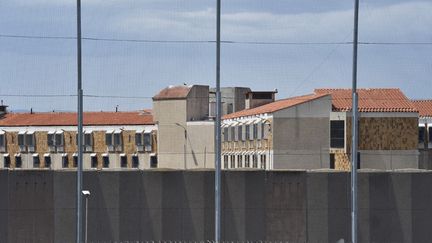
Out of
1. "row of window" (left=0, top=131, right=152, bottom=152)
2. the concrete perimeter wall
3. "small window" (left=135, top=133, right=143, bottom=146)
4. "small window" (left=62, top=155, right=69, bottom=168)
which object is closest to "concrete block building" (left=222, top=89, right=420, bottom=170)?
"row of window" (left=0, top=131, right=152, bottom=152)

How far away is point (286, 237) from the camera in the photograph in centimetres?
4609

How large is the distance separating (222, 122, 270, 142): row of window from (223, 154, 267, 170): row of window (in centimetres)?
133

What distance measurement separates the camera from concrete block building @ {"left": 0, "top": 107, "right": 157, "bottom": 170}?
116 m

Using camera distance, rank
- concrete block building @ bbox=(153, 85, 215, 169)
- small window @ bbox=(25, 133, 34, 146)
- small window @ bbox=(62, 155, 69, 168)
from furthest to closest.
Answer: small window @ bbox=(25, 133, 34, 146) < small window @ bbox=(62, 155, 69, 168) < concrete block building @ bbox=(153, 85, 215, 169)

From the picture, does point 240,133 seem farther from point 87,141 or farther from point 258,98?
point 87,141

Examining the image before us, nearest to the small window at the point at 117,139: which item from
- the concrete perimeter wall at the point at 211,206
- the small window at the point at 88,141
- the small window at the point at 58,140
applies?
the small window at the point at 88,141

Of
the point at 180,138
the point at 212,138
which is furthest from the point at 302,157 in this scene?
the point at 180,138

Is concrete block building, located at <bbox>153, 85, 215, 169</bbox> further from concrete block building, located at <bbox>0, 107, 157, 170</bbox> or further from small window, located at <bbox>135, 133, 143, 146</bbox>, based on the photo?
concrete block building, located at <bbox>0, 107, 157, 170</bbox>

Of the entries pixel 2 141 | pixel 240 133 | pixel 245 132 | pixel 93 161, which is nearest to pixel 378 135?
pixel 245 132

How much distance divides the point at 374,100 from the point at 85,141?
38.2 m

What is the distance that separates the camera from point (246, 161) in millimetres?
92312

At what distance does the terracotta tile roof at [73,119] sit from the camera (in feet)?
384

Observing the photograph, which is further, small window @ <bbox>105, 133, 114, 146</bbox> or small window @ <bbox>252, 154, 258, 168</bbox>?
small window @ <bbox>105, 133, 114, 146</bbox>

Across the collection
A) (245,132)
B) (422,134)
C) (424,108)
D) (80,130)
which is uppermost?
(80,130)
